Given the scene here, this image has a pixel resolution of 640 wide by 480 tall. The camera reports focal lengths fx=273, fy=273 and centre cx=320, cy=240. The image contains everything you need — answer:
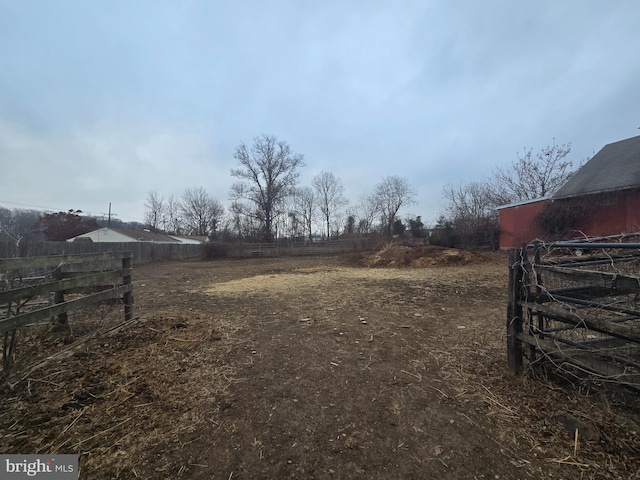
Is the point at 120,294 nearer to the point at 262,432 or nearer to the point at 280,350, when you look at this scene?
the point at 280,350

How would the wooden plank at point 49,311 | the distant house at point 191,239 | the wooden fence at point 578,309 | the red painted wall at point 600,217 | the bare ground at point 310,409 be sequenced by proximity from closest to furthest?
the bare ground at point 310,409 → the wooden fence at point 578,309 → the wooden plank at point 49,311 → the red painted wall at point 600,217 → the distant house at point 191,239

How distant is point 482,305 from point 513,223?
16381 mm

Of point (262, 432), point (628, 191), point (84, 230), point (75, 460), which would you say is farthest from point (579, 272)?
point (84, 230)

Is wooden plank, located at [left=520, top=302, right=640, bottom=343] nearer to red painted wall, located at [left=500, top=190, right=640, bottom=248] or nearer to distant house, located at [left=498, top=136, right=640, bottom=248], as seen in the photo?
red painted wall, located at [left=500, top=190, right=640, bottom=248]

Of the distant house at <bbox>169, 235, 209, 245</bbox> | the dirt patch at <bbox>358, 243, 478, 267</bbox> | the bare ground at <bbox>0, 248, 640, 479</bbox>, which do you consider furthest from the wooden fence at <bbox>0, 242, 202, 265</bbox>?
the distant house at <bbox>169, 235, 209, 245</bbox>

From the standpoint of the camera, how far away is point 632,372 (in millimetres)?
1989

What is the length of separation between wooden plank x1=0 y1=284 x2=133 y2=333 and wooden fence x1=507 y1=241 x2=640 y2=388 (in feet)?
14.9

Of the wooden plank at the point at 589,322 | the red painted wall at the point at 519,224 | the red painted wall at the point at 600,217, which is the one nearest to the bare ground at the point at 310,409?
the wooden plank at the point at 589,322

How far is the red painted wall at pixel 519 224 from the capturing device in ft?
55.7

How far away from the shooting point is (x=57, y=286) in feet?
10.2

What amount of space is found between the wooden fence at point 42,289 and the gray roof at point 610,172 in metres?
20.1

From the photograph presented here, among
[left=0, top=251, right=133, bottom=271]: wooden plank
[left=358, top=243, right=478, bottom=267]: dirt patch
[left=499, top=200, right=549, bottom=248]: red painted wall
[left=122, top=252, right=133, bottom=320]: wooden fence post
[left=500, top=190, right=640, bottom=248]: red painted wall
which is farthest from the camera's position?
[left=499, top=200, right=549, bottom=248]: red painted wall

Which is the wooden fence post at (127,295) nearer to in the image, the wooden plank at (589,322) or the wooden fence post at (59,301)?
the wooden fence post at (59,301)

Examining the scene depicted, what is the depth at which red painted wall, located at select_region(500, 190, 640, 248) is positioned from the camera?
1319cm
